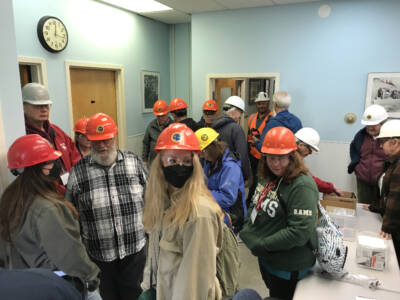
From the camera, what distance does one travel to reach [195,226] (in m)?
1.23

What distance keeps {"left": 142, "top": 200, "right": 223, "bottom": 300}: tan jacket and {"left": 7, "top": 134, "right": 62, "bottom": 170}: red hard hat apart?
0.76m

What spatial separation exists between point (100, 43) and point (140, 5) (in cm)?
97

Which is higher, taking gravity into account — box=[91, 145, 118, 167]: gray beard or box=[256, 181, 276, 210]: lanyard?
box=[91, 145, 118, 167]: gray beard

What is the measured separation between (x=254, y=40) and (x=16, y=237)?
4153mm

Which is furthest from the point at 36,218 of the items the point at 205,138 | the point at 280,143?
the point at 280,143

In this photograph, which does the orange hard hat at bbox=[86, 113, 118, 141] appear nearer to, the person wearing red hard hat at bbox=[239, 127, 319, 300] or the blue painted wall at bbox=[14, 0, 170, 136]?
the person wearing red hard hat at bbox=[239, 127, 319, 300]

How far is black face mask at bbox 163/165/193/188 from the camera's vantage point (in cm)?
140

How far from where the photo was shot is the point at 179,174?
54.9 inches

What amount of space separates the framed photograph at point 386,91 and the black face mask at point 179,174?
3686 mm

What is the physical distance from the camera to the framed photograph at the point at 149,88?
5.45m

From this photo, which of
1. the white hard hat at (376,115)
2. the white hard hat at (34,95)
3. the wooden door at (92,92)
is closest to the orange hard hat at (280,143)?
the white hard hat at (34,95)

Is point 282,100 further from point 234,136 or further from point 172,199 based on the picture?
point 172,199

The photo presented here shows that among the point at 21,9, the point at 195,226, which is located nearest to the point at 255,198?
the point at 195,226

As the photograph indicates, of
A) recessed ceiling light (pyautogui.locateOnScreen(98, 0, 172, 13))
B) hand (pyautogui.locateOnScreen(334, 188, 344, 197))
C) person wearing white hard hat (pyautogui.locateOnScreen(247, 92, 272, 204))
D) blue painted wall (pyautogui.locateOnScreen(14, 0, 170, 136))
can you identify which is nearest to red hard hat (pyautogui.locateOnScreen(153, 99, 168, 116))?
blue painted wall (pyautogui.locateOnScreen(14, 0, 170, 136))
